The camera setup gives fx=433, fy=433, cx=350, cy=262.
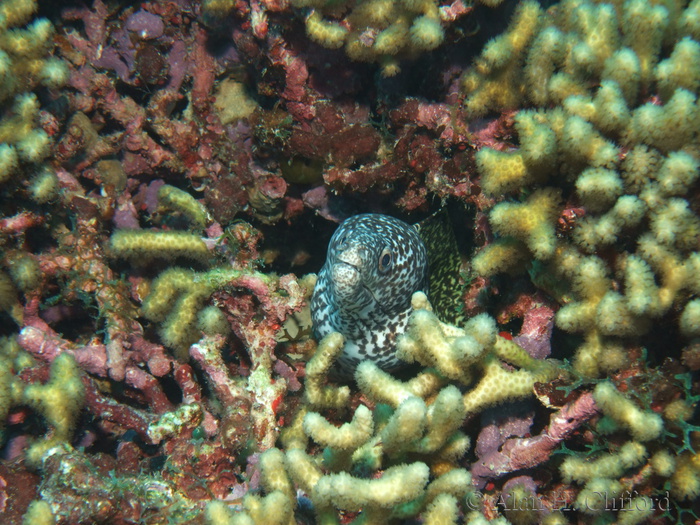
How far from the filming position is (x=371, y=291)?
421cm

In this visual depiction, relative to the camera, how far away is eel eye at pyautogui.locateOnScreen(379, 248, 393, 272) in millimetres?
4168

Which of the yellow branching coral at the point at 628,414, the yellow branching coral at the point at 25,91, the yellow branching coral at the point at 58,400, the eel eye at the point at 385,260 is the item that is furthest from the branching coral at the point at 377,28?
the yellow branching coral at the point at 58,400

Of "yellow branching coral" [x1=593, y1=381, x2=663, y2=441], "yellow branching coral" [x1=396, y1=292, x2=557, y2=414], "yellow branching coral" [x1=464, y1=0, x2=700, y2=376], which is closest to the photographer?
"yellow branching coral" [x1=593, y1=381, x2=663, y2=441]

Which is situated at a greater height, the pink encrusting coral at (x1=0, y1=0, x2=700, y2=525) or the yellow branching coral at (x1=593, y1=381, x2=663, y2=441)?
the pink encrusting coral at (x1=0, y1=0, x2=700, y2=525)

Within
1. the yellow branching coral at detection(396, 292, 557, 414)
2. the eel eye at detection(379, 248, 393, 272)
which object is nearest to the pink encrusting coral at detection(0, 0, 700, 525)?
the yellow branching coral at detection(396, 292, 557, 414)

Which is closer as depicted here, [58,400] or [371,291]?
[58,400]

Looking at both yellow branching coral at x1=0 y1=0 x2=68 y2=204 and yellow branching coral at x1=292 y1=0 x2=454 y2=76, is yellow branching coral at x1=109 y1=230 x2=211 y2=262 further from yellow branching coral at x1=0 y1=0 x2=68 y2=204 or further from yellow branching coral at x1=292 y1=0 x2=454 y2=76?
yellow branching coral at x1=292 y1=0 x2=454 y2=76

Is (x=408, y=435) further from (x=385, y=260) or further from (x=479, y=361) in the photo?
(x=385, y=260)

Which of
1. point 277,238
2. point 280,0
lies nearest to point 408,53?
point 280,0

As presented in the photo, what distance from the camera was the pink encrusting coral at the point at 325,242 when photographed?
9.14ft

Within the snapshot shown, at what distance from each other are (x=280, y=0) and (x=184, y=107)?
2049 millimetres

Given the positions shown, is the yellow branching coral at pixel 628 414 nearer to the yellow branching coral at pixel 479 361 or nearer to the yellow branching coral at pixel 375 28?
the yellow branching coral at pixel 479 361

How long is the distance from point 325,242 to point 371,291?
7.62ft

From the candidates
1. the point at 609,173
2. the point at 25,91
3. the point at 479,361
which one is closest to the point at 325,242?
the point at 479,361
